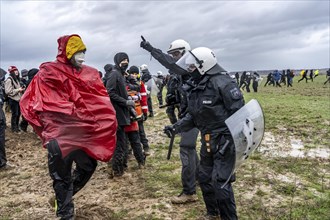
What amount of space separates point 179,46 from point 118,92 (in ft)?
5.26

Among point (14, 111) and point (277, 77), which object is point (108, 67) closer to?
point (14, 111)

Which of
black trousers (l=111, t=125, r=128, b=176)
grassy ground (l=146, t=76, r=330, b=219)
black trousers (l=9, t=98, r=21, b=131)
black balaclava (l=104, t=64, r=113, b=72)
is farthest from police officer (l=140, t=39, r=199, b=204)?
black trousers (l=9, t=98, r=21, b=131)

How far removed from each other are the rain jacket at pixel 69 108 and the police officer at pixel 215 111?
121 cm

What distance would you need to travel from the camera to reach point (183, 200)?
5336mm

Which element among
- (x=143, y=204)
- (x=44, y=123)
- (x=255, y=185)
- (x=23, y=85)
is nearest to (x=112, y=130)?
(x=44, y=123)

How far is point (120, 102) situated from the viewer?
6.46m

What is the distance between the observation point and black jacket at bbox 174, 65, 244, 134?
4.05 metres

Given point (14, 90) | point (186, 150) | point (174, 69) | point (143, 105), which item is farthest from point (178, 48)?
point (14, 90)

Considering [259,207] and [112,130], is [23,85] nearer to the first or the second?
[112,130]

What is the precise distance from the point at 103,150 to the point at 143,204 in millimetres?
1140

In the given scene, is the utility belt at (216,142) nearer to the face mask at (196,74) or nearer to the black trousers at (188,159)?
the face mask at (196,74)

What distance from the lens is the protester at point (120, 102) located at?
6453mm

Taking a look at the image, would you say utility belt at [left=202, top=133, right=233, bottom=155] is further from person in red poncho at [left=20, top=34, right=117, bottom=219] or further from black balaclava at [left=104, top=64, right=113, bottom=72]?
black balaclava at [left=104, top=64, right=113, bottom=72]

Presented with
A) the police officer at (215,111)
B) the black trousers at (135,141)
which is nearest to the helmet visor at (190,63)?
the police officer at (215,111)
